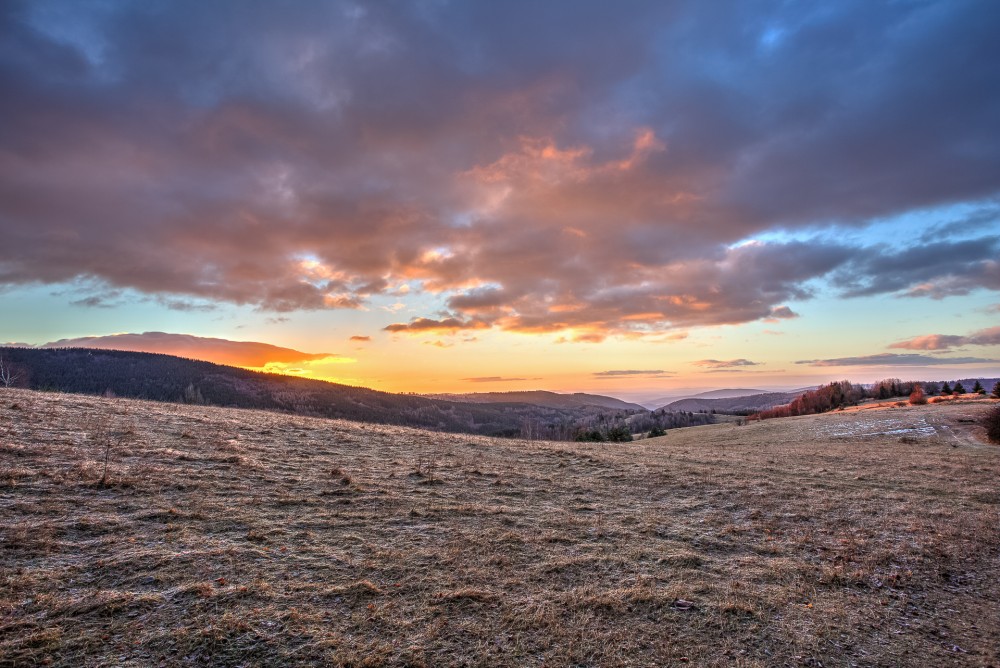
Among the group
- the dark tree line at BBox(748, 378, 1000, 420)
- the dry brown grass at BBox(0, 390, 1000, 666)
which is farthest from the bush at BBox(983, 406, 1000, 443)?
the dark tree line at BBox(748, 378, 1000, 420)

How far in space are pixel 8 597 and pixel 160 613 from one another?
2154 millimetres

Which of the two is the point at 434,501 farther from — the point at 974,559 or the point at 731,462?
the point at 731,462

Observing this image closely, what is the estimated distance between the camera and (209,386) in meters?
128

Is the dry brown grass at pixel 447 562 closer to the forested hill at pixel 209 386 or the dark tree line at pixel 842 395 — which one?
the forested hill at pixel 209 386

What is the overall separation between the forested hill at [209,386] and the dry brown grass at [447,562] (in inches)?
3094

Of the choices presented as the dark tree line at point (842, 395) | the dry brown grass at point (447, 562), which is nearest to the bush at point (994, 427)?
the dry brown grass at point (447, 562)

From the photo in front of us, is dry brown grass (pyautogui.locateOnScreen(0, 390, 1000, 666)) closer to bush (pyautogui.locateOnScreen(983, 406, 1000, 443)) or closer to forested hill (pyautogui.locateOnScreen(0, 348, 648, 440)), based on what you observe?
bush (pyautogui.locateOnScreen(983, 406, 1000, 443))

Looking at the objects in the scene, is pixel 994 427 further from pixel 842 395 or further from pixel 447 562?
pixel 842 395

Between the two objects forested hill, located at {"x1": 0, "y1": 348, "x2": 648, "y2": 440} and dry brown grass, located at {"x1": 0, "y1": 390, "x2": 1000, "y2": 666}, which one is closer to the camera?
dry brown grass, located at {"x1": 0, "y1": 390, "x2": 1000, "y2": 666}

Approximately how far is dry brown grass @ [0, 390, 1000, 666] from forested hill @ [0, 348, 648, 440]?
7860 centimetres

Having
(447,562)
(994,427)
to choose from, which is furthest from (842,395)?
(447,562)

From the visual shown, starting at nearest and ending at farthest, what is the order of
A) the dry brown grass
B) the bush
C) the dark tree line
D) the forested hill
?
the dry brown grass, the bush, the dark tree line, the forested hill

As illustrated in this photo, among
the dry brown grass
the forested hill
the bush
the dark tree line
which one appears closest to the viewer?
the dry brown grass

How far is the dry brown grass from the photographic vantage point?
6.36 meters
